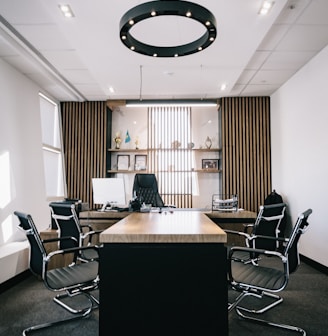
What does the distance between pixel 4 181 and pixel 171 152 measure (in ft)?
12.8

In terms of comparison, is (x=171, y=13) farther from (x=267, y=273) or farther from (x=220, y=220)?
(x=220, y=220)

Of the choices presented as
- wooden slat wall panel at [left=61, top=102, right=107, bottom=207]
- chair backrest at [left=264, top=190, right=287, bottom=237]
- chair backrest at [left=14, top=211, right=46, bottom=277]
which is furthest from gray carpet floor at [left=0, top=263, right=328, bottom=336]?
wooden slat wall panel at [left=61, top=102, right=107, bottom=207]

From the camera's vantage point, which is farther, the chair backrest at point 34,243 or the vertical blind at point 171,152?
the vertical blind at point 171,152

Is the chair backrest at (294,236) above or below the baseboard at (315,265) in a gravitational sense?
above

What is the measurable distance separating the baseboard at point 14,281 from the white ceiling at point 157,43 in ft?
10.9

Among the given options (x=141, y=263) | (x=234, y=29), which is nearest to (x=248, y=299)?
(x=141, y=263)

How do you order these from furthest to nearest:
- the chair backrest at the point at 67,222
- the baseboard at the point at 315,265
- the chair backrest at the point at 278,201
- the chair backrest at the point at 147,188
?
1. the chair backrest at the point at 278,201
2. the chair backrest at the point at 147,188
3. the baseboard at the point at 315,265
4. the chair backrest at the point at 67,222

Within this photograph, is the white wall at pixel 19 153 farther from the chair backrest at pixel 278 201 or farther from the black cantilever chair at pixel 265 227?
the chair backrest at pixel 278 201

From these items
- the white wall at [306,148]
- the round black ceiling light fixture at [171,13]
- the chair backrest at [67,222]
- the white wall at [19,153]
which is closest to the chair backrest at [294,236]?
the round black ceiling light fixture at [171,13]

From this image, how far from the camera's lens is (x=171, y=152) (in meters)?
7.30

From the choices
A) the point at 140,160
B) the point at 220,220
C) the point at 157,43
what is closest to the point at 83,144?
the point at 140,160

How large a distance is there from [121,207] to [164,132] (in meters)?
3.05

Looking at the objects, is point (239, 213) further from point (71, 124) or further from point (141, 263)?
point (71, 124)

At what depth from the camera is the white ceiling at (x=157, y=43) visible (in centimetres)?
341
